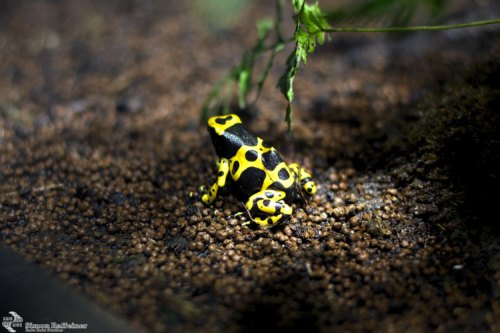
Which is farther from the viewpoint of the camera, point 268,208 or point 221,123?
point 221,123

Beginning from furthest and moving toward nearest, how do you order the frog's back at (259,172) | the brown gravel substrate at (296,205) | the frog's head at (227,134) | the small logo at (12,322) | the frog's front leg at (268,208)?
the frog's head at (227,134) → the frog's back at (259,172) → the frog's front leg at (268,208) → the brown gravel substrate at (296,205) → the small logo at (12,322)

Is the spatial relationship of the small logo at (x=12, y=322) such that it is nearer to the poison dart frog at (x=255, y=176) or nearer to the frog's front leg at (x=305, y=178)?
the poison dart frog at (x=255, y=176)

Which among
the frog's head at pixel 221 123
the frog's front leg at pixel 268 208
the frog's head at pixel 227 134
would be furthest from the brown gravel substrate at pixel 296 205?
the frog's head at pixel 221 123

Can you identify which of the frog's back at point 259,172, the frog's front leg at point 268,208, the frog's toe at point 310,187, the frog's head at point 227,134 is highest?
the frog's head at point 227,134

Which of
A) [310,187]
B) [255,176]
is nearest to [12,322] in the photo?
[255,176]

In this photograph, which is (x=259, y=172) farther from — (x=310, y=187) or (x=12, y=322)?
(x=12, y=322)

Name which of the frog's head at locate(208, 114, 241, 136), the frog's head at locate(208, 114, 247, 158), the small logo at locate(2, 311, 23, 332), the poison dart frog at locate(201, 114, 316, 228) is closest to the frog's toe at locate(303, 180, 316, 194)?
the poison dart frog at locate(201, 114, 316, 228)

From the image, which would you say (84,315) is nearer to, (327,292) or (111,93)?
(327,292)
